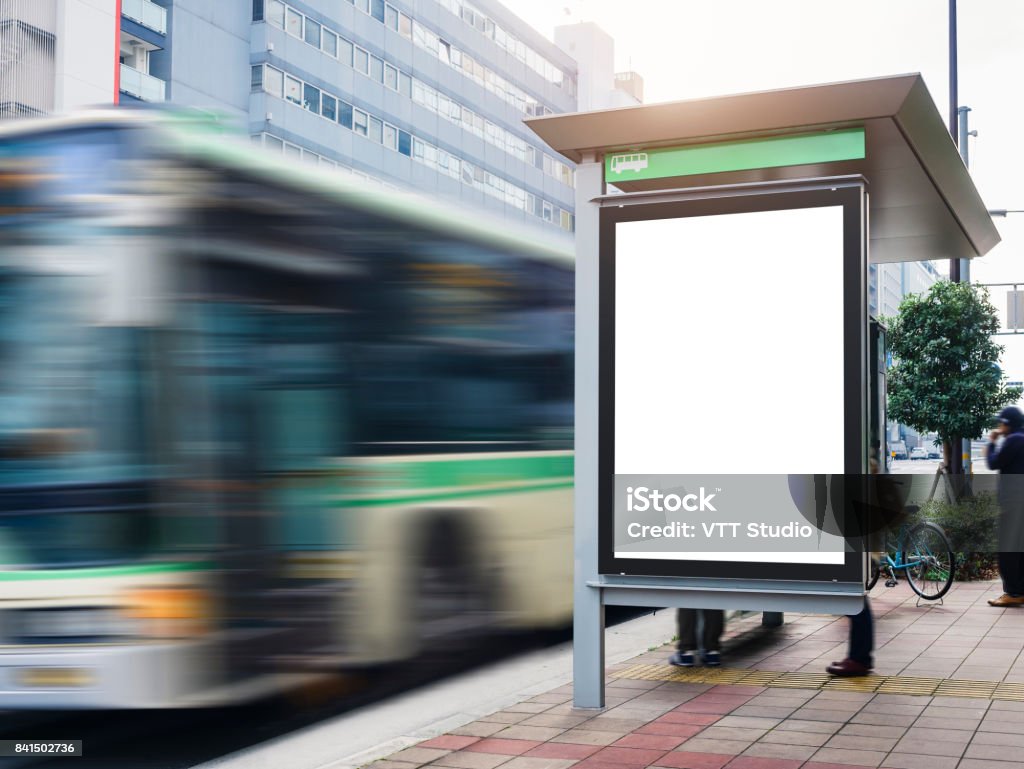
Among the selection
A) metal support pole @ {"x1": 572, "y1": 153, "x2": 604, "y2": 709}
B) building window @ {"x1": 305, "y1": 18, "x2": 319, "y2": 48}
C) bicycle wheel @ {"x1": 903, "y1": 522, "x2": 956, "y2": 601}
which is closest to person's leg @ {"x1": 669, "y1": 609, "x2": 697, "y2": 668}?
metal support pole @ {"x1": 572, "y1": 153, "x2": 604, "y2": 709}

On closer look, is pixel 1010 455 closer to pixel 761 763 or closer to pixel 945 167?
Result: pixel 945 167

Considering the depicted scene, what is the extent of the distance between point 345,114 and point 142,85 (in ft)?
34.1

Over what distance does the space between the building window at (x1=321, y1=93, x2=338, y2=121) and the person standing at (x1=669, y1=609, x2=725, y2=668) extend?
37992 millimetres

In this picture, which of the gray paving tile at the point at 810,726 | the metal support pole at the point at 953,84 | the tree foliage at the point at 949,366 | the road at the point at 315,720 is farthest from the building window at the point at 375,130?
the gray paving tile at the point at 810,726

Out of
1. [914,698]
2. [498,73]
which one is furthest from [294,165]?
[498,73]

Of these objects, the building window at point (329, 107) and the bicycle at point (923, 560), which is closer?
the bicycle at point (923, 560)

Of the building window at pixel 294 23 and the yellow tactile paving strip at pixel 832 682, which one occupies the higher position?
the building window at pixel 294 23

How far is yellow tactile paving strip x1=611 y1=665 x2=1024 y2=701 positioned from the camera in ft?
23.5

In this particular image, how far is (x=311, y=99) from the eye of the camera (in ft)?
141

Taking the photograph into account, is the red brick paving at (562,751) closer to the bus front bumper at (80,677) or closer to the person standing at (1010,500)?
the bus front bumper at (80,677)

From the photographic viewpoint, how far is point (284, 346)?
6973 mm

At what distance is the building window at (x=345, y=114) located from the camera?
44.7m

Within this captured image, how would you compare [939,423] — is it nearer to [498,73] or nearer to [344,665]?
[344,665]

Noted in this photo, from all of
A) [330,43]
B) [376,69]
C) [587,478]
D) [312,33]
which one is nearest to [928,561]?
[587,478]
